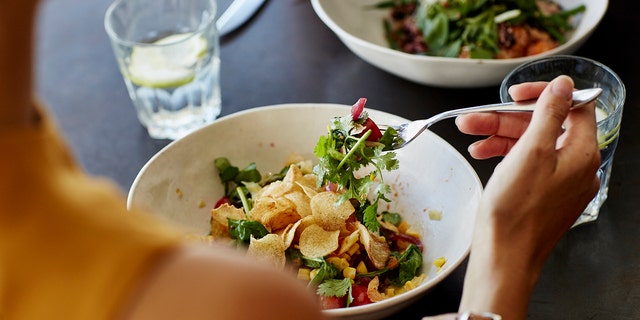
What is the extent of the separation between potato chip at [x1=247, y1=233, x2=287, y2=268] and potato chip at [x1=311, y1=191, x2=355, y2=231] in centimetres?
8

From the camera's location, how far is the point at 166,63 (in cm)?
164

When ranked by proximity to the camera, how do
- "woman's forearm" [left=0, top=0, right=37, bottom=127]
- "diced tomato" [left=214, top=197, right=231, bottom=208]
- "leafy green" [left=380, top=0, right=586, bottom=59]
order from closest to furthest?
"woman's forearm" [left=0, top=0, right=37, bottom=127] < "diced tomato" [left=214, top=197, right=231, bottom=208] < "leafy green" [left=380, top=0, right=586, bottom=59]

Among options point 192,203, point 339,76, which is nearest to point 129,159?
point 192,203

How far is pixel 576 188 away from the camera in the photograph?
41.1 inches

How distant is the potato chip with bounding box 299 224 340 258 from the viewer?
1219 millimetres

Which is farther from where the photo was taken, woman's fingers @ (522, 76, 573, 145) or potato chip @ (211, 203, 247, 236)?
potato chip @ (211, 203, 247, 236)

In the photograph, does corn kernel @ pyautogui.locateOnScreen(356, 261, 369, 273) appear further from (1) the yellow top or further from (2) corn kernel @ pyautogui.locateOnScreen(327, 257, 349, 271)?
(1) the yellow top

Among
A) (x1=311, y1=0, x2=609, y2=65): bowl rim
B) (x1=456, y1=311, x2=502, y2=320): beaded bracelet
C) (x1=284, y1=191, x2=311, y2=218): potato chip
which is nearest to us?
(x1=456, y1=311, x2=502, y2=320): beaded bracelet

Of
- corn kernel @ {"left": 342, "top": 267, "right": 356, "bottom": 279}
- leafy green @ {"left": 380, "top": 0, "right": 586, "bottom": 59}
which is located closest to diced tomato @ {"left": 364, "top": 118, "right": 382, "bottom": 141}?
corn kernel @ {"left": 342, "top": 267, "right": 356, "bottom": 279}

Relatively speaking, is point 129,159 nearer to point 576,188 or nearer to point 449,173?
point 449,173

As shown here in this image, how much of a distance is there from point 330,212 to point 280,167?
304 mm

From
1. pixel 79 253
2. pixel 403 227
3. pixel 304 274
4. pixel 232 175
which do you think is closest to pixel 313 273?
pixel 304 274

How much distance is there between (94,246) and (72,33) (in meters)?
1.70

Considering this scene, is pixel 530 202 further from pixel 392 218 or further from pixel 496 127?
pixel 392 218
